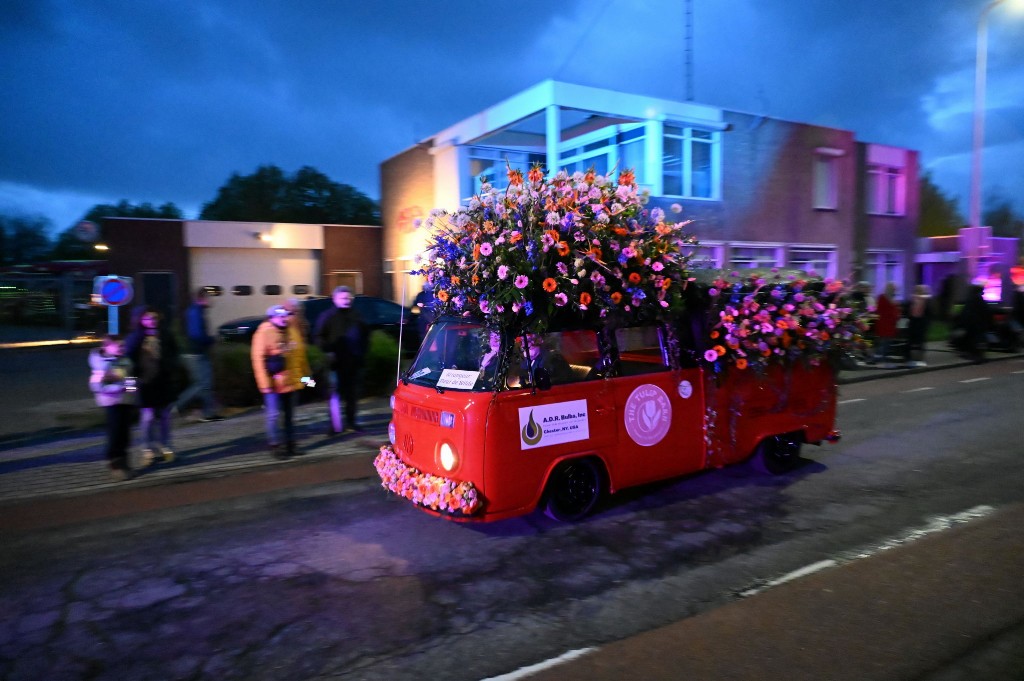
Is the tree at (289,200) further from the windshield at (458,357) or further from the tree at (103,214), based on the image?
the windshield at (458,357)

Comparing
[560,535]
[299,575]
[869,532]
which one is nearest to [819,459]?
[869,532]

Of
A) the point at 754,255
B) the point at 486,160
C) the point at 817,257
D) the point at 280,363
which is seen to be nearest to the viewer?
the point at 280,363

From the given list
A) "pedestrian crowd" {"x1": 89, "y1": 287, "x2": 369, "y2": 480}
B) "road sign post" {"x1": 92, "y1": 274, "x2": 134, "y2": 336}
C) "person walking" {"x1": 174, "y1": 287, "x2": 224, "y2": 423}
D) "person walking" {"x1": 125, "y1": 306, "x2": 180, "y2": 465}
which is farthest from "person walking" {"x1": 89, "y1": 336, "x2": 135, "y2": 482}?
"road sign post" {"x1": 92, "y1": 274, "x2": 134, "y2": 336}

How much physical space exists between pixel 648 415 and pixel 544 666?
9.03 feet

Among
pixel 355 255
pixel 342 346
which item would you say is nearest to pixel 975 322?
pixel 342 346

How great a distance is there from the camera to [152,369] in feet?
24.7

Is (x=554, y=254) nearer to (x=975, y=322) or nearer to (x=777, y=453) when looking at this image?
(x=777, y=453)

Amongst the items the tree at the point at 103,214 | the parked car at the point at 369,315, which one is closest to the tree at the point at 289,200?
the tree at the point at 103,214

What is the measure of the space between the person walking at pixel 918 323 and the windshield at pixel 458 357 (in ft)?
43.3

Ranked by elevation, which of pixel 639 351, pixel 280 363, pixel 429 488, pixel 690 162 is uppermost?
pixel 690 162

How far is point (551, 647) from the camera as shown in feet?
12.6

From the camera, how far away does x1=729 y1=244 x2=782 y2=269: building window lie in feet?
65.1

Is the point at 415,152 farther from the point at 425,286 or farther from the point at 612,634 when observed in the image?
the point at 612,634

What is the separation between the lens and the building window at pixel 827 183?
21828 mm
